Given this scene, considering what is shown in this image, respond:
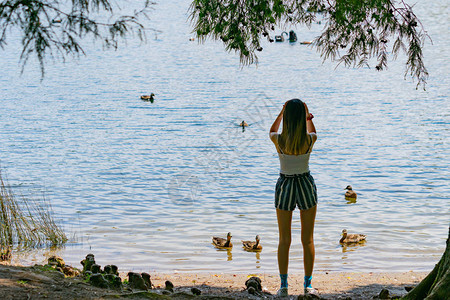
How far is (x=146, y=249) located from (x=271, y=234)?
240cm

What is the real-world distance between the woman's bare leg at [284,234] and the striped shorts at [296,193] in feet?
0.33

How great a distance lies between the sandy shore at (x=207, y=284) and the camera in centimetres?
576

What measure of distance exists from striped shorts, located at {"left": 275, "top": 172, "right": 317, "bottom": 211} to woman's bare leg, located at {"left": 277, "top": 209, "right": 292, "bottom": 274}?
3.9 inches

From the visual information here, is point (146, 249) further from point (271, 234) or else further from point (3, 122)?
point (3, 122)

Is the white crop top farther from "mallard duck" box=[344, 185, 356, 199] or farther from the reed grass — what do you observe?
"mallard duck" box=[344, 185, 356, 199]

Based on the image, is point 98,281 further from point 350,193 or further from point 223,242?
point 350,193

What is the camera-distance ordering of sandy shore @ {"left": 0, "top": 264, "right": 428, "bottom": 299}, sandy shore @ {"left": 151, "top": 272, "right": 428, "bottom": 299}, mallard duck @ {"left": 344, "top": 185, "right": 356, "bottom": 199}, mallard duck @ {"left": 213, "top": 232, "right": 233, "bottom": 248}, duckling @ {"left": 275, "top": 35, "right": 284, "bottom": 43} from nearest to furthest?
sandy shore @ {"left": 0, "top": 264, "right": 428, "bottom": 299}, sandy shore @ {"left": 151, "top": 272, "right": 428, "bottom": 299}, mallard duck @ {"left": 213, "top": 232, "right": 233, "bottom": 248}, mallard duck @ {"left": 344, "top": 185, "right": 356, "bottom": 199}, duckling @ {"left": 275, "top": 35, "right": 284, "bottom": 43}

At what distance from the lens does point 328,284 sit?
27.5 ft

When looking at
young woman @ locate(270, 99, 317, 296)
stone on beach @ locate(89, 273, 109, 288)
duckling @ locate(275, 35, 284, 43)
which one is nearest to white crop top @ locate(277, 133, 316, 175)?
young woman @ locate(270, 99, 317, 296)

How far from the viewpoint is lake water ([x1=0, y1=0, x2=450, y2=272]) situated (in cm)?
1088

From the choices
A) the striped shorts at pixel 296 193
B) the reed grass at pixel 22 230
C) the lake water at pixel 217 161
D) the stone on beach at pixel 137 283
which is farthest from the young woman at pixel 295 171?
the reed grass at pixel 22 230

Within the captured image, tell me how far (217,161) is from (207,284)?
33.2ft

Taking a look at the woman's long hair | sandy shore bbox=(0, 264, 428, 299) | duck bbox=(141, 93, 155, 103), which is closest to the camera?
sandy shore bbox=(0, 264, 428, 299)

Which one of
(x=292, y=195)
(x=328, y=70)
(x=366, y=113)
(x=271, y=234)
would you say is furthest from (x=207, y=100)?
(x=292, y=195)
